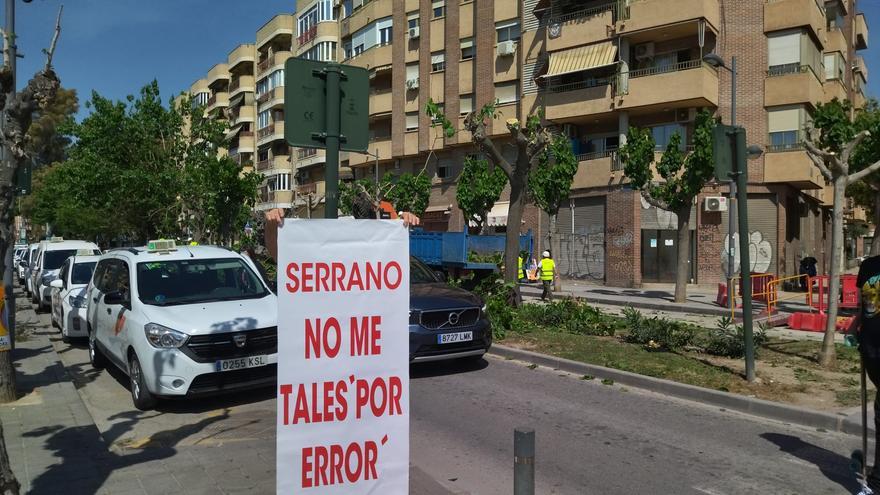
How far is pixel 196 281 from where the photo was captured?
8234mm

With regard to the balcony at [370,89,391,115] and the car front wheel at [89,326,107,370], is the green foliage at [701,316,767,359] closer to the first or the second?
the car front wheel at [89,326,107,370]

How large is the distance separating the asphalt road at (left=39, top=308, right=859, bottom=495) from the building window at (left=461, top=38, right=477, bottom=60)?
32194 mm

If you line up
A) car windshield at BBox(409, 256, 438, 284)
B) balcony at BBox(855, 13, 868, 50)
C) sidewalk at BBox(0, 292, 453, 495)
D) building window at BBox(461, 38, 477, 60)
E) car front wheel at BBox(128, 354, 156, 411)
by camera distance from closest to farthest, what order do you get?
sidewalk at BBox(0, 292, 453, 495)
car front wheel at BBox(128, 354, 156, 411)
car windshield at BBox(409, 256, 438, 284)
building window at BBox(461, 38, 477, 60)
balcony at BBox(855, 13, 868, 50)

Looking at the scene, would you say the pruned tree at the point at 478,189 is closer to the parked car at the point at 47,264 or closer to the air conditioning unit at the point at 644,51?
the air conditioning unit at the point at 644,51

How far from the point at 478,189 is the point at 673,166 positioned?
11.7 metres

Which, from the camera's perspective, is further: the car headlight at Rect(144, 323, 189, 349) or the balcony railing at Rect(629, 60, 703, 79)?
the balcony railing at Rect(629, 60, 703, 79)

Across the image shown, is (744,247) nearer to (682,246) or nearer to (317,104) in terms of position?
(317,104)

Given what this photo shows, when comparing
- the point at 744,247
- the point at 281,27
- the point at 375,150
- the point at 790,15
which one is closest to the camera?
the point at 744,247

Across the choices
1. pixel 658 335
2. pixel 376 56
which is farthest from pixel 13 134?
pixel 376 56

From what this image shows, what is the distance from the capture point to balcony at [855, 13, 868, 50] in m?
43.2

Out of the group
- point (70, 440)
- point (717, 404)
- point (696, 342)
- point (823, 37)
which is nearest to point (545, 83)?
point (823, 37)

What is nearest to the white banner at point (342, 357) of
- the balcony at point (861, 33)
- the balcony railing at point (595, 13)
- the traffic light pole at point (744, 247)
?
the traffic light pole at point (744, 247)

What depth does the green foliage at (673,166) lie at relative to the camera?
20.0m

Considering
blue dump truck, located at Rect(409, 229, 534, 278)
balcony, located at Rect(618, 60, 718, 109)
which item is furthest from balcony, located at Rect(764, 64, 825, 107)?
blue dump truck, located at Rect(409, 229, 534, 278)
